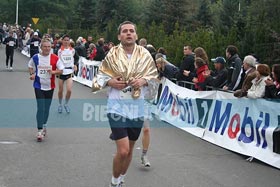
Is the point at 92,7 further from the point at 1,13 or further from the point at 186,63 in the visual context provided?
the point at 186,63

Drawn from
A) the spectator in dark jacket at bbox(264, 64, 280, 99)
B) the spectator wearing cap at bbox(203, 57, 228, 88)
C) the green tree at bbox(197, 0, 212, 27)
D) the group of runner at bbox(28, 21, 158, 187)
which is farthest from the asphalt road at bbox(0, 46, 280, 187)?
the green tree at bbox(197, 0, 212, 27)

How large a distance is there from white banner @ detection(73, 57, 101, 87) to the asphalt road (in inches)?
335

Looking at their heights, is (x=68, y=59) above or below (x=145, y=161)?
above

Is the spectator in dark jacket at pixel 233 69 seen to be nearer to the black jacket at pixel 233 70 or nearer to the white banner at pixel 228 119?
the black jacket at pixel 233 70

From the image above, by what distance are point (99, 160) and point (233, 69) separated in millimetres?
4354

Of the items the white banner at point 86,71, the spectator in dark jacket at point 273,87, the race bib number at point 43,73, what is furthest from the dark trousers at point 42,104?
the white banner at point 86,71

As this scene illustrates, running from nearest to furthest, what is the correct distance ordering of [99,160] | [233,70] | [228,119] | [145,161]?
[145,161], [99,160], [228,119], [233,70]

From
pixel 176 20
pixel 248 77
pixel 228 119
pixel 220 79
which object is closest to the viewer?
pixel 248 77

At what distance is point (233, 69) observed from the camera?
37.1 ft

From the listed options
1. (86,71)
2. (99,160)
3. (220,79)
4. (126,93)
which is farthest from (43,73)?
(86,71)

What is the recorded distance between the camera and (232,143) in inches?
376

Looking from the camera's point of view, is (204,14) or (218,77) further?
(204,14)

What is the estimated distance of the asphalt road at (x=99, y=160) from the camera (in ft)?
23.2

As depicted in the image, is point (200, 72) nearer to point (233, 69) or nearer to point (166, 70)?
point (233, 69)
